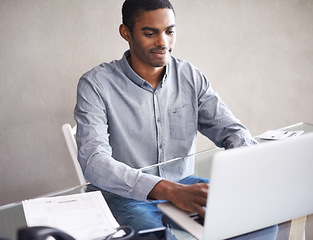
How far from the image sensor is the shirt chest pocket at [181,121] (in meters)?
1.81

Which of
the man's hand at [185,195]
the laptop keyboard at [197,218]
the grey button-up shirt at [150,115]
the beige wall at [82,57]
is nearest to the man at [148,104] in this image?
the grey button-up shirt at [150,115]

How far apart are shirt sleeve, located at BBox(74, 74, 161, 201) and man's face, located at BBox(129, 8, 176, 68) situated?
0.79 feet

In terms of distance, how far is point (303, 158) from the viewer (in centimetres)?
95

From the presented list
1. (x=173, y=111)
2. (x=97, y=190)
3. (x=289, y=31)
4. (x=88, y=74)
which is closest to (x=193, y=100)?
(x=173, y=111)

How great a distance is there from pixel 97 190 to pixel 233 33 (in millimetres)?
1881

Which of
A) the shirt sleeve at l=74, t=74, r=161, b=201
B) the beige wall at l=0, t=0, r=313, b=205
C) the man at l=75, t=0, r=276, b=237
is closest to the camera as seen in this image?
the shirt sleeve at l=74, t=74, r=161, b=201

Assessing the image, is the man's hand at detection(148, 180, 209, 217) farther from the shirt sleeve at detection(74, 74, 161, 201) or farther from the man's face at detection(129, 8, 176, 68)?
the man's face at detection(129, 8, 176, 68)

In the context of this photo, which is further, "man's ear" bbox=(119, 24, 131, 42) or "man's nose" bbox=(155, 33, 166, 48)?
"man's ear" bbox=(119, 24, 131, 42)

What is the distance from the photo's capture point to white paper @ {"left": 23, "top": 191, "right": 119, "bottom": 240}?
1.05m

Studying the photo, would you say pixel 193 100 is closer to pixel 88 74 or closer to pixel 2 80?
pixel 88 74

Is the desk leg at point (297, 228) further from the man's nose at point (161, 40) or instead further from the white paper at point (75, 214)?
the man's nose at point (161, 40)

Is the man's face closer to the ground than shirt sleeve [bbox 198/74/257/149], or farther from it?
farther from it

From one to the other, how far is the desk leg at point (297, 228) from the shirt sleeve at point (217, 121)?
0.55m

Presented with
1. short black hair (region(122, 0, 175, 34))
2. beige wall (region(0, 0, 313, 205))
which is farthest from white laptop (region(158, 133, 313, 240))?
beige wall (region(0, 0, 313, 205))
